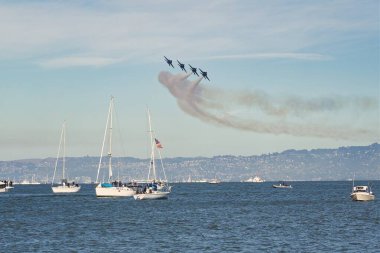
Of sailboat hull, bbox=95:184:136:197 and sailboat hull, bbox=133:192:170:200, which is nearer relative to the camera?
sailboat hull, bbox=133:192:170:200

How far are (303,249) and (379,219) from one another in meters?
46.0

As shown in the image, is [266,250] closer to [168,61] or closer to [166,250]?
[166,250]

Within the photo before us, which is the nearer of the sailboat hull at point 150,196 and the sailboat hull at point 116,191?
the sailboat hull at point 150,196

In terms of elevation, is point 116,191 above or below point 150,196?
above

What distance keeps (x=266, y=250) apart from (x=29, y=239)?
2966 centimetres

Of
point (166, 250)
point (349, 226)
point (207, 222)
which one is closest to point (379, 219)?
point (349, 226)

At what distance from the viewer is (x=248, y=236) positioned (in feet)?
303

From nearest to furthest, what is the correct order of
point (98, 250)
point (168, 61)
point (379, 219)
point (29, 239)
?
point (98, 250)
point (29, 239)
point (379, 219)
point (168, 61)

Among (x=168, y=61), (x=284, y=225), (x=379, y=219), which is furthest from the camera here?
(x=168, y=61)

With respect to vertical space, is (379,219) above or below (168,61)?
below

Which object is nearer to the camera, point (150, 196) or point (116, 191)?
point (150, 196)

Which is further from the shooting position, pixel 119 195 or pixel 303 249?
pixel 119 195

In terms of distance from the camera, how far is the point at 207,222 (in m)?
115

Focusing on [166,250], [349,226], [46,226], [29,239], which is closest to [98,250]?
[166,250]
